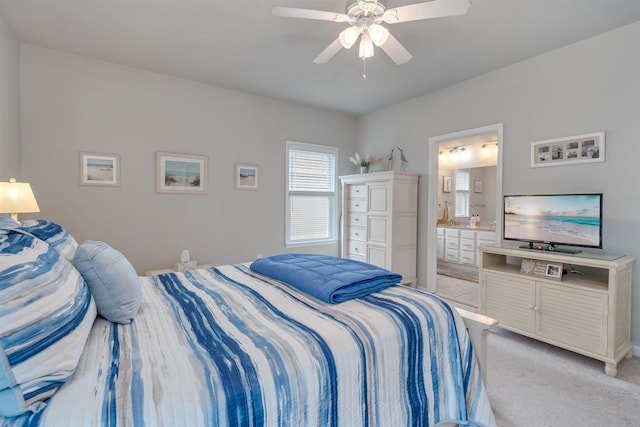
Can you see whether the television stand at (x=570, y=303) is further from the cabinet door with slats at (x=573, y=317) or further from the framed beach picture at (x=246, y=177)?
the framed beach picture at (x=246, y=177)

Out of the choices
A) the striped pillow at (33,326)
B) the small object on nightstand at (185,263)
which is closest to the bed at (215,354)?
the striped pillow at (33,326)

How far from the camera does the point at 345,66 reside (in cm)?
322

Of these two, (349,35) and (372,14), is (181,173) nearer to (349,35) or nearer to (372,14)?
(349,35)

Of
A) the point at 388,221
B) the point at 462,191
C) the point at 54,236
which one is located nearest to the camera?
the point at 54,236

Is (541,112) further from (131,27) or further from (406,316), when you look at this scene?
(131,27)

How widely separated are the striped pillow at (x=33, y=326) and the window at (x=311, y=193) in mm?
3516

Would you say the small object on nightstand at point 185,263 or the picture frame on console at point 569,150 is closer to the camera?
the picture frame on console at point 569,150

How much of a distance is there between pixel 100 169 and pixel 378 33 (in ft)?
10.0

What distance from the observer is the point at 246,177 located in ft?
13.4

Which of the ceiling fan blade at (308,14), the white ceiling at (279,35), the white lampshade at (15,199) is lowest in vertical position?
the white lampshade at (15,199)

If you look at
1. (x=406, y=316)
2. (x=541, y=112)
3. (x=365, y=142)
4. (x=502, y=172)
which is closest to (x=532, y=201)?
(x=502, y=172)

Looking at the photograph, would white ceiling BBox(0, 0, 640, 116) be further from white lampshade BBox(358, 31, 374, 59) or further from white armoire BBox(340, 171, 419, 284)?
white armoire BBox(340, 171, 419, 284)

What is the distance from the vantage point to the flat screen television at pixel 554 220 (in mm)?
2443

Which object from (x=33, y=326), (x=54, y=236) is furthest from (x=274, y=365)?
(x=54, y=236)
